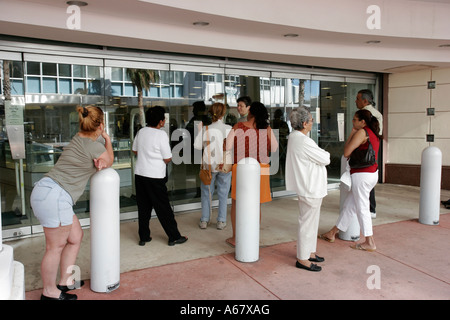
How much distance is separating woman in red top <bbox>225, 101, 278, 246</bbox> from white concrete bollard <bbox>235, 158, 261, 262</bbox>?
0.31 metres

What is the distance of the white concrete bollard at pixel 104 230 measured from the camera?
3.35 meters

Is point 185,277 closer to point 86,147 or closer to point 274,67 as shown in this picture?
point 86,147

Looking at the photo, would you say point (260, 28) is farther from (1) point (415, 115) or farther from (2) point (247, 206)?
(1) point (415, 115)

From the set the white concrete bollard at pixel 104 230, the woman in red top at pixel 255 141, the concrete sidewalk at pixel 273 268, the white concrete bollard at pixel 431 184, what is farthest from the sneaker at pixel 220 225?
the white concrete bollard at pixel 431 184

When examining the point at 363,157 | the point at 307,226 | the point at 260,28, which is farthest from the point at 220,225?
the point at 260,28

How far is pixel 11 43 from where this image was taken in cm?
508

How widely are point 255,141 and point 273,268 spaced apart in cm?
152

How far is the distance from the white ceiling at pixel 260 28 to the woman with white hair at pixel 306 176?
2178 millimetres

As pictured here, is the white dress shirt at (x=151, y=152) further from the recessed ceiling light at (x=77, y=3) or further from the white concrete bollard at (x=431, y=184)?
the white concrete bollard at (x=431, y=184)

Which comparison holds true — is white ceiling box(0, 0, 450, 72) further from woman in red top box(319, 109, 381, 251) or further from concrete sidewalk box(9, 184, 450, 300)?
concrete sidewalk box(9, 184, 450, 300)

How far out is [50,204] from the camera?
3051mm
